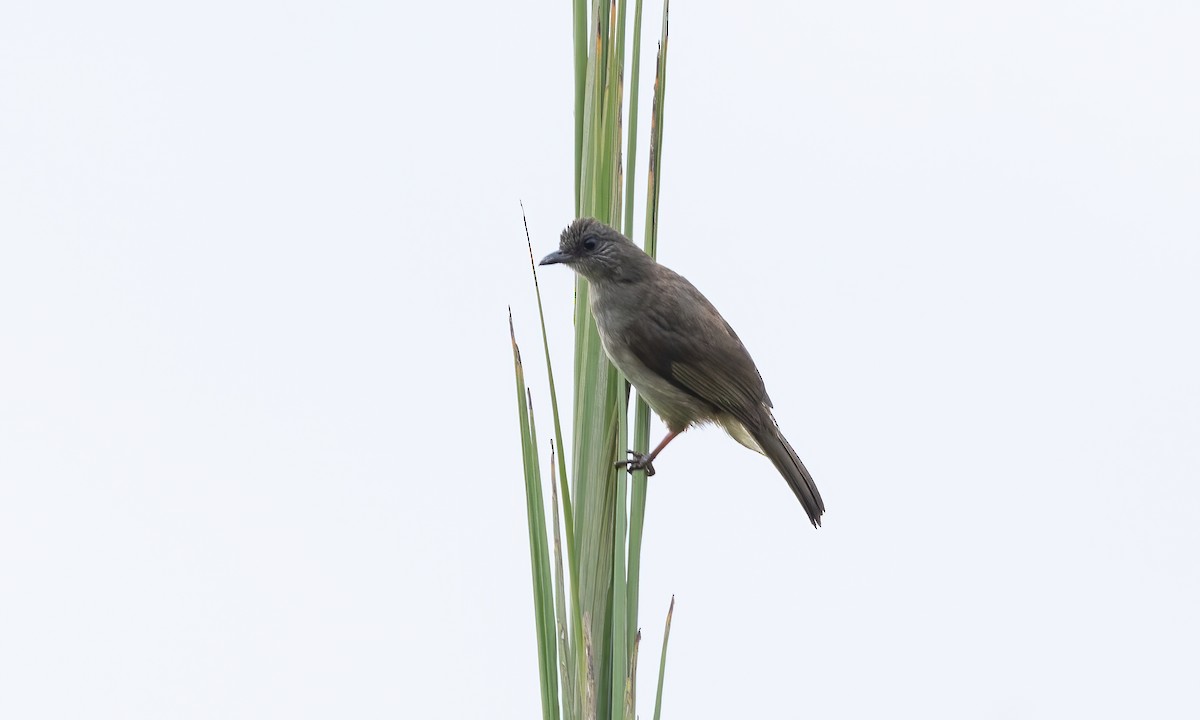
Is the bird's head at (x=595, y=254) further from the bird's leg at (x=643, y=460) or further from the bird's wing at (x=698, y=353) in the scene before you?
the bird's leg at (x=643, y=460)

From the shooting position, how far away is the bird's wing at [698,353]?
2.70 meters

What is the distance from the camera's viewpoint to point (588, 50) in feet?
5.88

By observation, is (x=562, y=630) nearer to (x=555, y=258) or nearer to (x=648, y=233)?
(x=648, y=233)

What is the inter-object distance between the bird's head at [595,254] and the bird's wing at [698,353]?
140 mm

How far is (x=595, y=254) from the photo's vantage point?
2.45 m

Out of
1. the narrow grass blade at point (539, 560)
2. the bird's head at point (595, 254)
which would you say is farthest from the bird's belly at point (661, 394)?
the narrow grass blade at point (539, 560)

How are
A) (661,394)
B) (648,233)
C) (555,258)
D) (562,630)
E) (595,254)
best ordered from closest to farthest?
(562,630), (648,233), (595,254), (555,258), (661,394)

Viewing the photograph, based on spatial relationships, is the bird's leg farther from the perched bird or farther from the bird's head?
the bird's head

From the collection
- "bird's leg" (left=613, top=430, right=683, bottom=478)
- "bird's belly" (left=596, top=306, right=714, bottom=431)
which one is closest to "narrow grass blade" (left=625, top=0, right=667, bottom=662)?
"bird's leg" (left=613, top=430, right=683, bottom=478)

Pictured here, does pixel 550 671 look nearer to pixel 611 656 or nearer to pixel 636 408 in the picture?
pixel 611 656

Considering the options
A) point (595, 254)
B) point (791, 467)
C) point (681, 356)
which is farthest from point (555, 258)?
point (791, 467)

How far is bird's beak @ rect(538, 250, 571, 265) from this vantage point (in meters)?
2.57

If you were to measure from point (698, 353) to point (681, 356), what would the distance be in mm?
66

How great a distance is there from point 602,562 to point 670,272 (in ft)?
4.45
